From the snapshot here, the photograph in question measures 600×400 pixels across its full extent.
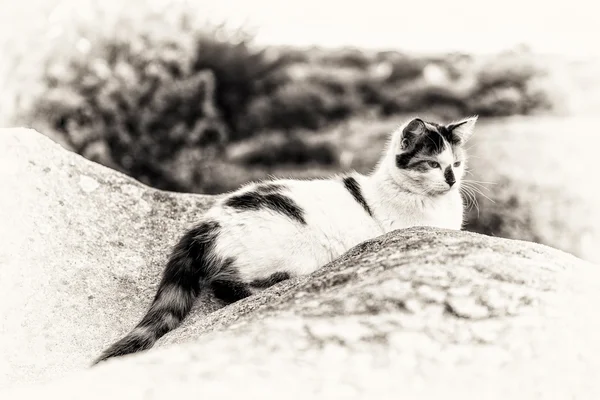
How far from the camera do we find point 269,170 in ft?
32.5

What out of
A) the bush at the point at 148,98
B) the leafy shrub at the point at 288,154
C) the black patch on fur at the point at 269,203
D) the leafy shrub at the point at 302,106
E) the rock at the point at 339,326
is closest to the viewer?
the rock at the point at 339,326

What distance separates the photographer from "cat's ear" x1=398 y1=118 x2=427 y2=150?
153 inches

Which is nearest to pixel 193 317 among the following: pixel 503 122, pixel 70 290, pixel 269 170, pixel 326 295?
pixel 70 290

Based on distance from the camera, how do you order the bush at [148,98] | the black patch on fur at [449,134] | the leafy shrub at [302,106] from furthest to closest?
the leafy shrub at [302,106] → the bush at [148,98] → the black patch on fur at [449,134]

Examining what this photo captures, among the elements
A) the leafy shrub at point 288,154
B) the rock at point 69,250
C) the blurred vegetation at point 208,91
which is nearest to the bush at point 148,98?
the blurred vegetation at point 208,91

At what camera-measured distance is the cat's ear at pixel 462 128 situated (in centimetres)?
394

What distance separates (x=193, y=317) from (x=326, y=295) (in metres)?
1.15

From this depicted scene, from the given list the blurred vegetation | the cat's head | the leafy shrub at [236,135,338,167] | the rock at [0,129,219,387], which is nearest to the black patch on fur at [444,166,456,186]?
the cat's head

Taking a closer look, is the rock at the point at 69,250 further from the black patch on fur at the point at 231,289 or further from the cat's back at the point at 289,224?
the cat's back at the point at 289,224

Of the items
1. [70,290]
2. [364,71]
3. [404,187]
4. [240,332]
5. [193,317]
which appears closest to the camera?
[240,332]

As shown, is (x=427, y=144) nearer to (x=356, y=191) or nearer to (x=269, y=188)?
(x=356, y=191)

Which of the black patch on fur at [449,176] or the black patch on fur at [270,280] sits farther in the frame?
the black patch on fur at [449,176]

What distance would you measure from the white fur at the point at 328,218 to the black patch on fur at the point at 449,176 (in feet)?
0.09

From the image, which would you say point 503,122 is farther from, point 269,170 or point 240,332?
point 240,332
